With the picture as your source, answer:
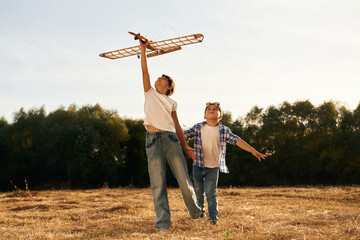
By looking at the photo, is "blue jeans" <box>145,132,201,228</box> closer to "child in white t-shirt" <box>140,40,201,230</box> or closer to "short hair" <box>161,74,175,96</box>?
"child in white t-shirt" <box>140,40,201,230</box>

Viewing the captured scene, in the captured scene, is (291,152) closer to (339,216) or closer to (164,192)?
Answer: (339,216)

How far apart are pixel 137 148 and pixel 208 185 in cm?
2426

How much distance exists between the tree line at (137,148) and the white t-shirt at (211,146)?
20463 millimetres

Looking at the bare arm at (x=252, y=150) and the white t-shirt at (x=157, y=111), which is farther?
the bare arm at (x=252, y=150)

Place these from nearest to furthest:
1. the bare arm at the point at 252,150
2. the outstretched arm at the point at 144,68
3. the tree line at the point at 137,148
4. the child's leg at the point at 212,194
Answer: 1. the outstretched arm at the point at 144,68
2. the bare arm at the point at 252,150
3. the child's leg at the point at 212,194
4. the tree line at the point at 137,148

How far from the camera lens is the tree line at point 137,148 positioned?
23.8 m

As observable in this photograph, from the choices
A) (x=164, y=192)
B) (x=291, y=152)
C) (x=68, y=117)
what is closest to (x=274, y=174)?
(x=291, y=152)

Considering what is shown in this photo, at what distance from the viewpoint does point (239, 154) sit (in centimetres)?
2680

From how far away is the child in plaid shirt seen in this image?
5051mm

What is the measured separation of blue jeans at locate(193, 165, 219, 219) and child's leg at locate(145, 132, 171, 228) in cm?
85

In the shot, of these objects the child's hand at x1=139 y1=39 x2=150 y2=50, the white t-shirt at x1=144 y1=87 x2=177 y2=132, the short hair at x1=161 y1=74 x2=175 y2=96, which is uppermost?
the child's hand at x1=139 y1=39 x2=150 y2=50

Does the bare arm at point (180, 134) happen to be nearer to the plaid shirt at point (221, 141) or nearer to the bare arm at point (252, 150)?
the plaid shirt at point (221, 141)

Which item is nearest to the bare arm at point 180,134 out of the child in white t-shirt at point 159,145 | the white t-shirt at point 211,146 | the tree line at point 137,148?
the child in white t-shirt at point 159,145

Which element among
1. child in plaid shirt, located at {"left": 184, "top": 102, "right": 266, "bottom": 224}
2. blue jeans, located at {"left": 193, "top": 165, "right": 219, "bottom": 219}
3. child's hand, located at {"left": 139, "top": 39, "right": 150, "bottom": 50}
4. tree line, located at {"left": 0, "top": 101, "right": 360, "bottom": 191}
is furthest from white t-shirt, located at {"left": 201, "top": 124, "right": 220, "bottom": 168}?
tree line, located at {"left": 0, "top": 101, "right": 360, "bottom": 191}
